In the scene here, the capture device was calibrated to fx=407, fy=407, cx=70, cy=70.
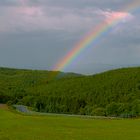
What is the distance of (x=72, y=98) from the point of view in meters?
187

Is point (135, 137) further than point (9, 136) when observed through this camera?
Yes

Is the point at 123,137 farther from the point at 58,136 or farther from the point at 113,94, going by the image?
the point at 113,94

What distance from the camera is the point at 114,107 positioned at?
125375 mm

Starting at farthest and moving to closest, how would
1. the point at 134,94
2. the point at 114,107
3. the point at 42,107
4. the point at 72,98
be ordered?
the point at 72,98
the point at 134,94
the point at 42,107
the point at 114,107

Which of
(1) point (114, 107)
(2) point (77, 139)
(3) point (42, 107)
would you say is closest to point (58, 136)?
(2) point (77, 139)

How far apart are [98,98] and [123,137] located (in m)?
155

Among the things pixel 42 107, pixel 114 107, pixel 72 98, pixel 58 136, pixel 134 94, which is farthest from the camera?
pixel 72 98

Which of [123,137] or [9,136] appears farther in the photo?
[123,137]

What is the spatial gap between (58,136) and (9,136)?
3572 millimetres

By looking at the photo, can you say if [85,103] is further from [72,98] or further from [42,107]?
[42,107]

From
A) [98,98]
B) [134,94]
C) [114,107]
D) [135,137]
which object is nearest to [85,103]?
[98,98]

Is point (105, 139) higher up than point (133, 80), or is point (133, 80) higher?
point (133, 80)

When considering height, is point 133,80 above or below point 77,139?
above

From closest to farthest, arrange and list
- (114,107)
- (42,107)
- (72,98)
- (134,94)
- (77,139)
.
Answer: (77,139) < (114,107) < (42,107) < (134,94) < (72,98)
